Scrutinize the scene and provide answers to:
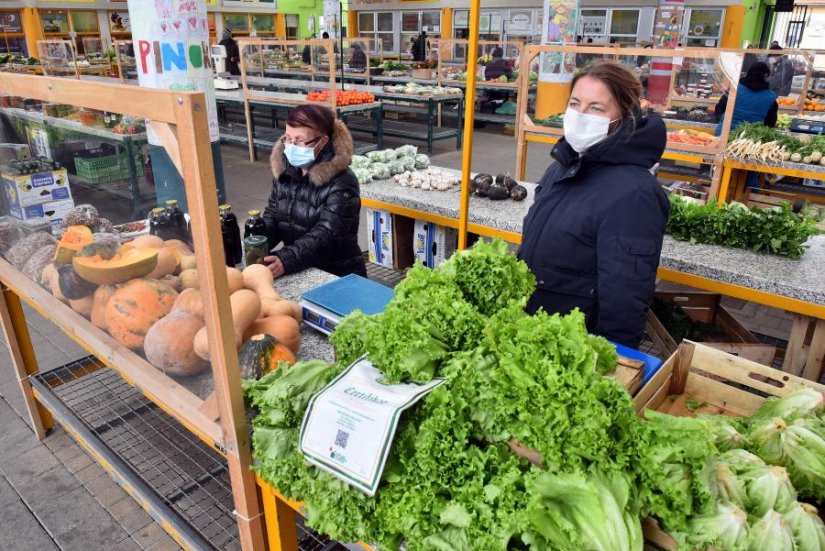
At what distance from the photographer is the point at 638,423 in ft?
3.96

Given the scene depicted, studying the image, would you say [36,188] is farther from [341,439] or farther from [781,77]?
[781,77]

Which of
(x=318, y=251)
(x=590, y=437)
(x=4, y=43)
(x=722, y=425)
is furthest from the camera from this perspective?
(x=4, y=43)

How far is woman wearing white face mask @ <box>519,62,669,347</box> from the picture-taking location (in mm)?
2160

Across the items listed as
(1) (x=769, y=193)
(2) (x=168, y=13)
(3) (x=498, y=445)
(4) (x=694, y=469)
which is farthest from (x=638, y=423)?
(1) (x=769, y=193)

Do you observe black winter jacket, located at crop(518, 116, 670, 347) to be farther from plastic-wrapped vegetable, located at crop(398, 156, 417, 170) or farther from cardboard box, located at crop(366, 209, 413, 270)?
plastic-wrapped vegetable, located at crop(398, 156, 417, 170)

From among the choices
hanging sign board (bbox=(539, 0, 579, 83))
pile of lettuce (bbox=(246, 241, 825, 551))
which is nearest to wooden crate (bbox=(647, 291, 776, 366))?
pile of lettuce (bbox=(246, 241, 825, 551))

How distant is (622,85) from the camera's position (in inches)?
89.2

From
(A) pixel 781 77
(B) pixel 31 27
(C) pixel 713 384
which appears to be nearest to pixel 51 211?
(C) pixel 713 384

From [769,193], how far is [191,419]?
24.3 ft

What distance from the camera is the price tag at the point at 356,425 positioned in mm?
1229

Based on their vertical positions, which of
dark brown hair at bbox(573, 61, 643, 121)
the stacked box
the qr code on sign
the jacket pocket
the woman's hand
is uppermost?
dark brown hair at bbox(573, 61, 643, 121)

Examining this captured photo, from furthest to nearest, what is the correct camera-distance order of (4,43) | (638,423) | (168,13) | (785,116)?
(4,43) → (785,116) → (168,13) → (638,423)

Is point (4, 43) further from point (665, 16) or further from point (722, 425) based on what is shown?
point (722, 425)

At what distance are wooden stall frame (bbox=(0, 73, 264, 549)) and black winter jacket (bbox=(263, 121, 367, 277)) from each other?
116cm
